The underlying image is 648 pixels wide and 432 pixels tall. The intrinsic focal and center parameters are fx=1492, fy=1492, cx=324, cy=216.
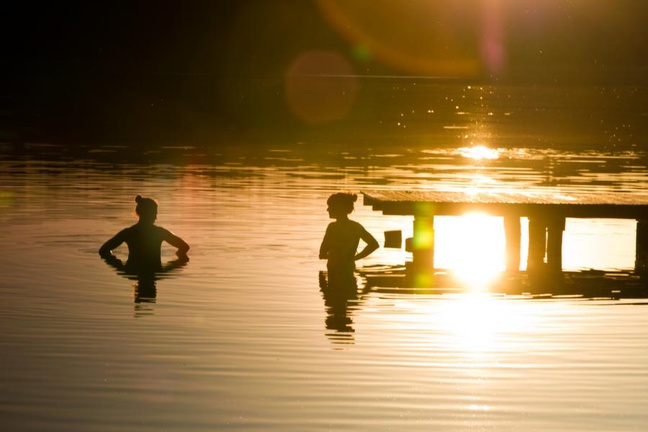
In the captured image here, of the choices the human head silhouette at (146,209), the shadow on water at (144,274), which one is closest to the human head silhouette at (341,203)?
the shadow on water at (144,274)

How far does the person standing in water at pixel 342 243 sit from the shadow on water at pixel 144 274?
6.85 ft

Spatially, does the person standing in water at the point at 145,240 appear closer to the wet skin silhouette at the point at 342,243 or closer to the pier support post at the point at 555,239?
the wet skin silhouette at the point at 342,243

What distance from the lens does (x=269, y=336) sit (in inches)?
593

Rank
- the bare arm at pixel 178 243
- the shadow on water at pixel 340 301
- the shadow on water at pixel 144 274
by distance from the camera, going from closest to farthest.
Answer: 1. the shadow on water at pixel 340 301
2. the shadow on water at pixel 144 274
3. the bare arm at pixel 178 243

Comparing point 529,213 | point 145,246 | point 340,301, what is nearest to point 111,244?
point 145,246

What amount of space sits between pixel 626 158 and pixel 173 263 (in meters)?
28.9

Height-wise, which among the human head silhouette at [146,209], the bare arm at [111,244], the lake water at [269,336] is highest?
the human head silhouette at [146,209]

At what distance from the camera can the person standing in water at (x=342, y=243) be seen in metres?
19.8

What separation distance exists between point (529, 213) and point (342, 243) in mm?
3361

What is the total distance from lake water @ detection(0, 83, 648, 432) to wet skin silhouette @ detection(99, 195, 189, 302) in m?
0.26

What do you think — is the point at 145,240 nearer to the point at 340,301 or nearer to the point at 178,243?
the point at 178,243

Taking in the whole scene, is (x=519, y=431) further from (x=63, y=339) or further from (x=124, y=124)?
(x=124, y=124)

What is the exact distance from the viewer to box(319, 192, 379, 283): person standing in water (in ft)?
65.0

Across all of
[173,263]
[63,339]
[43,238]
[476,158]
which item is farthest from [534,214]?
[476,158]
